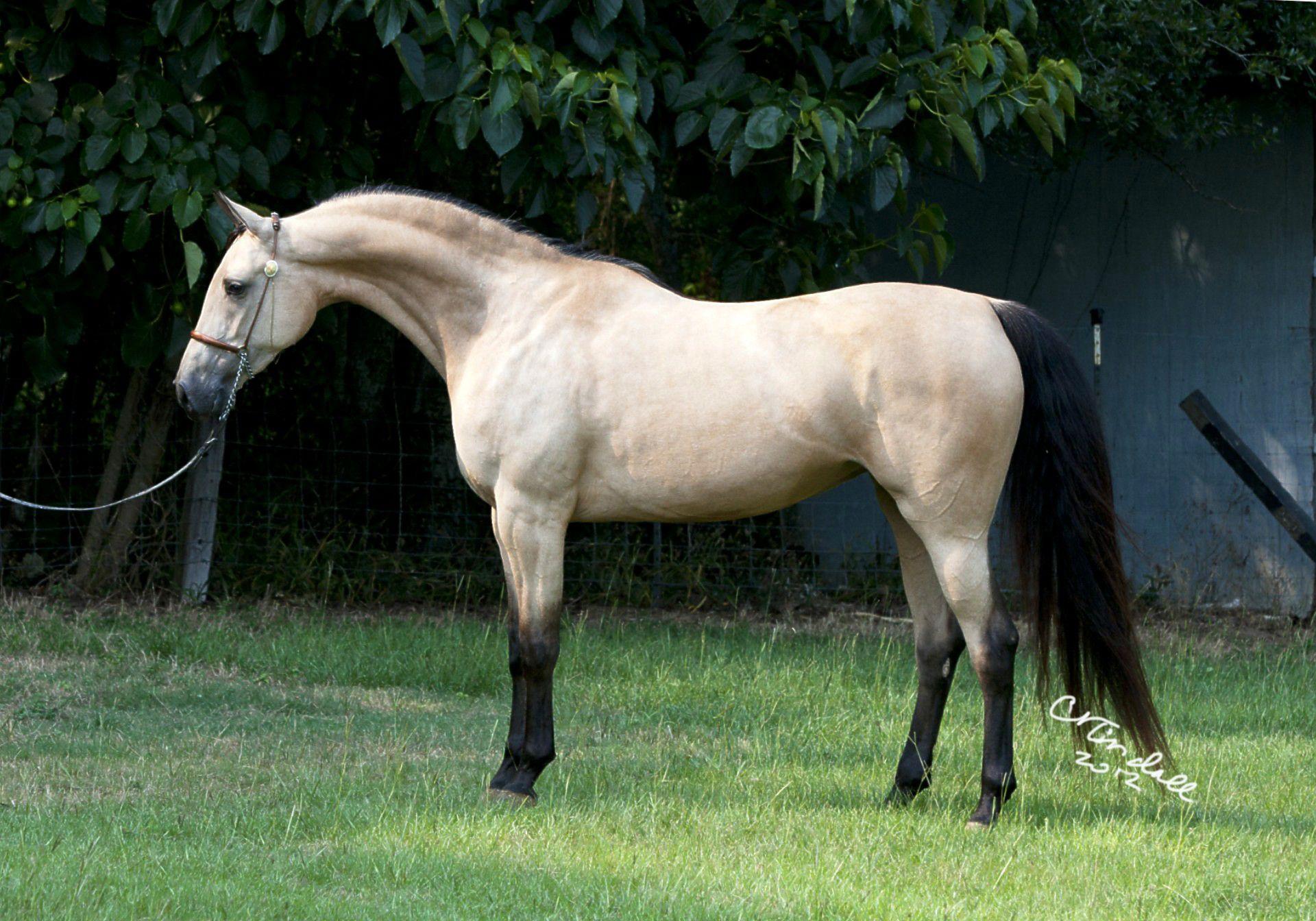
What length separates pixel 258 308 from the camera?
4117 mm

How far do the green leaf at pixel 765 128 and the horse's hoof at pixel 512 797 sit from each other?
2653 mm

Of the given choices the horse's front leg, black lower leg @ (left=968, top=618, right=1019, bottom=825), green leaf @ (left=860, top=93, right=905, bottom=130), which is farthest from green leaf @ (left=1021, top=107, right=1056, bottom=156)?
the horse's front leg

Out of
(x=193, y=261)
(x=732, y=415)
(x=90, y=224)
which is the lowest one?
(x=732, y=415)

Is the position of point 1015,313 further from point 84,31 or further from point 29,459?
point 29,459

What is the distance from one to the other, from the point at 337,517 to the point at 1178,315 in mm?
5374

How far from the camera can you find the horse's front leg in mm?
4039

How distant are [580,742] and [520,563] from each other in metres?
1.18

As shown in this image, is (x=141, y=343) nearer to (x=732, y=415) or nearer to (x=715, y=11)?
(x=715, y=11)

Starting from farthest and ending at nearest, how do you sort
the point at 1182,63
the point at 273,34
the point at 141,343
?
the point at 1182,63 < the point at 141,343 < the point at 273,34

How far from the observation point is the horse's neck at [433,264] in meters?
4.18

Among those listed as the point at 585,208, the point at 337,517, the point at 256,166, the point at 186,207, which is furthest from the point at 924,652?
the point at 337,517

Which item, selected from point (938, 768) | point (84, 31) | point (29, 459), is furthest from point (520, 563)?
point (29, 459)

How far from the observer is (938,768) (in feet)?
15.0

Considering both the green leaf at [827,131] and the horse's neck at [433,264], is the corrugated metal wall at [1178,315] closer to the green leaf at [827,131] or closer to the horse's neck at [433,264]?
the green leaf at [827,131]
